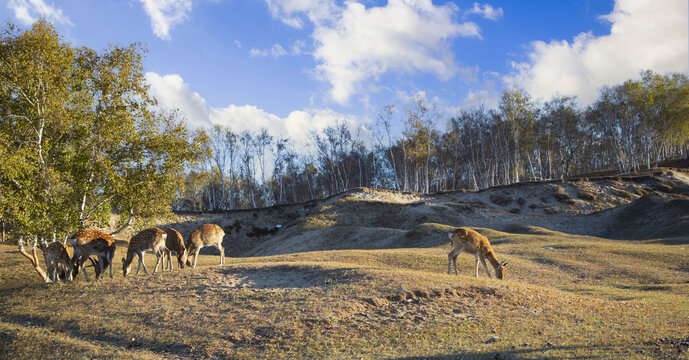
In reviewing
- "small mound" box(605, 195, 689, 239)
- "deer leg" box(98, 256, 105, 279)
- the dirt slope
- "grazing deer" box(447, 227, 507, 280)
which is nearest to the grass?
"deer leg" box(98, 256, 105, 279)

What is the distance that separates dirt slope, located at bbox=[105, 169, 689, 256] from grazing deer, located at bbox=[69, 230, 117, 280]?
2436cm

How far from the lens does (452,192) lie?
64.4 meters

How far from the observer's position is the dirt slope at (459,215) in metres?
41.4

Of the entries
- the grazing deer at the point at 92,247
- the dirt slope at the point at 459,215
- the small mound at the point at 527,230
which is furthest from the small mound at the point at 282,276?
the small mound at the point at 527,230

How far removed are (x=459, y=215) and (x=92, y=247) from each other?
40651 mm

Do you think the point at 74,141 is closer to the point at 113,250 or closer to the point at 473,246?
the point at 113,250

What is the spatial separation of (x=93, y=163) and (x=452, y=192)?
5209 centimetres

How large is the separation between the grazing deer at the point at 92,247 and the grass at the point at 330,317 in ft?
4.33

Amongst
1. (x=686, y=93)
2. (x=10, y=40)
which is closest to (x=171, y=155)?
(x=10, y=40)

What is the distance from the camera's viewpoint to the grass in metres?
9.73

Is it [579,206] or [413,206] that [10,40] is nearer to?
[413,206]

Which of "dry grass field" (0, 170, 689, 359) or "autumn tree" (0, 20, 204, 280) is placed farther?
"autumn tree" (0, 20, 204, 280)

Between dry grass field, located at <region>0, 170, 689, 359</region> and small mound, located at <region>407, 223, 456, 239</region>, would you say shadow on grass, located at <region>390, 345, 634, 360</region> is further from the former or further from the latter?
small mound, located at <region>407, 223, 456, 239</region>

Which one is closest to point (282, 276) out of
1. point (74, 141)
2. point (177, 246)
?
point (177, 246)
